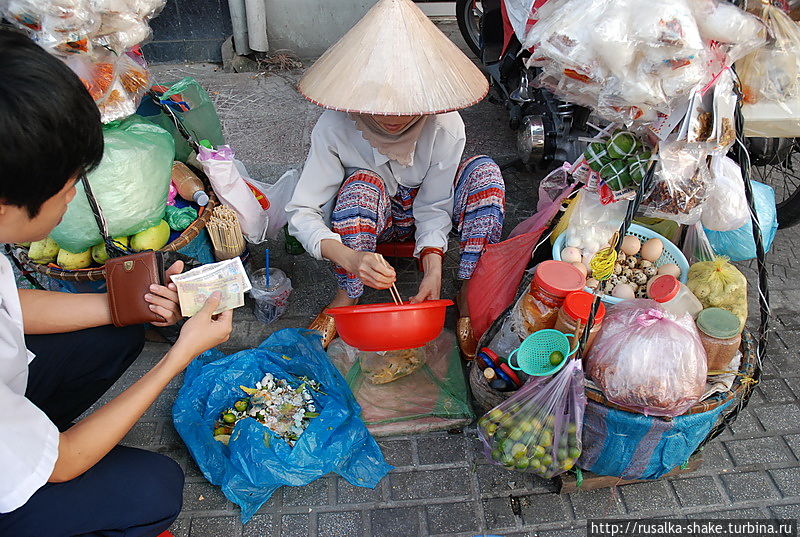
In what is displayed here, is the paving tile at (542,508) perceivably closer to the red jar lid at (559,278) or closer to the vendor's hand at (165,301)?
the red jar lid at (559,278)

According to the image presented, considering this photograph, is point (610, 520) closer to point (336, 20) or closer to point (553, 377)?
point (553, 377)

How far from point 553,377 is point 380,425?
69 cm

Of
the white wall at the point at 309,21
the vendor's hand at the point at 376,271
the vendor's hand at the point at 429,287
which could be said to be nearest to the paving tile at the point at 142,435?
the vendor's hand at the point at 376,271

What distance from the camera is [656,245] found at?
6.72 feet

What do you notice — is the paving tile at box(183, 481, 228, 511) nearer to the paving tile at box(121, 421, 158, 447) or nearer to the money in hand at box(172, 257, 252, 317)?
the paving tile at box(121, 421, 158, 447)

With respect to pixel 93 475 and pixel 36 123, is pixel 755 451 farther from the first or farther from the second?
pixel 36 123

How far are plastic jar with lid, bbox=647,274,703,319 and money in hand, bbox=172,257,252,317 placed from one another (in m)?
1.32

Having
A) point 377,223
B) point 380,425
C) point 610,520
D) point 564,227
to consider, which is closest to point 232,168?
point 377,223

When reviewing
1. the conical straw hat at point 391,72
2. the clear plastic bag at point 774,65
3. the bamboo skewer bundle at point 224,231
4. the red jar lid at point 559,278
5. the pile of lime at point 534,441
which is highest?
→ the clear plastic bag at point 774,65

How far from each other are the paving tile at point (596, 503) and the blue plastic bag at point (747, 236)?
1.05 metres

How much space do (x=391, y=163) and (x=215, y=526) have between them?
1.44m

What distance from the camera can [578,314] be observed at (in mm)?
1651

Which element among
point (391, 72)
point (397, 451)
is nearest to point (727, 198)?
point (391, 72)

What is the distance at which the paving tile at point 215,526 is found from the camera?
1725 mm
